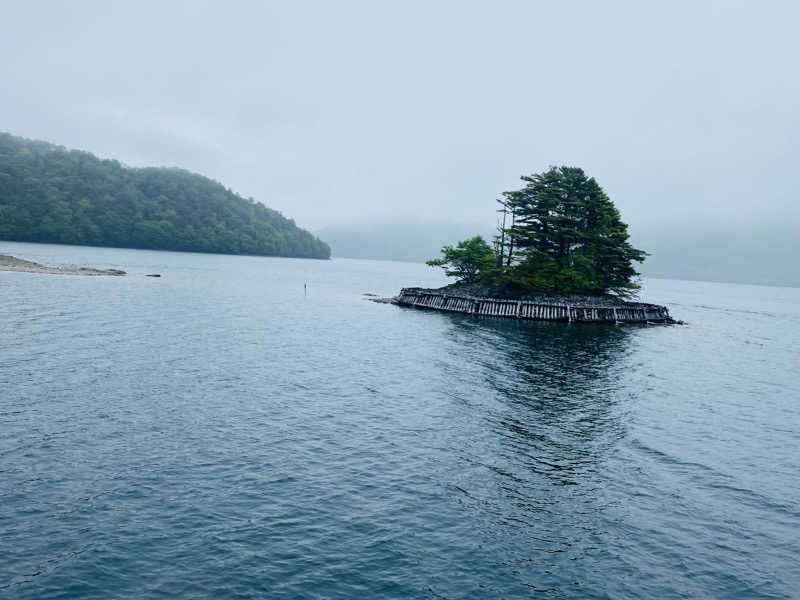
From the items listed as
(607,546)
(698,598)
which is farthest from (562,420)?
(698,598)

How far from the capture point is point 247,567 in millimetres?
15508

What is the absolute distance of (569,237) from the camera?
94.0 meters

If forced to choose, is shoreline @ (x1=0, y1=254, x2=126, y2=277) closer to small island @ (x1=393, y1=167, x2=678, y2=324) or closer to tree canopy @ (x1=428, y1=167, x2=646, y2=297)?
small island @ (x1=393, y1=167, x2=678, y2=324)

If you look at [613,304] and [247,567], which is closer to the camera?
[247,567]

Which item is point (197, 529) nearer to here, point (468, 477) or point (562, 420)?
point (468, 477)

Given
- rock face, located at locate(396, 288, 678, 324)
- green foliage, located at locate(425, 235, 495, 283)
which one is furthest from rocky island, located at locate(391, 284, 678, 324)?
green foliage, located at locate(425, 235, 495, 283)

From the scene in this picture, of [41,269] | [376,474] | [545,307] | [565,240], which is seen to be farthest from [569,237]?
[41,269]

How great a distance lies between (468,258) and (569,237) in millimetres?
20019

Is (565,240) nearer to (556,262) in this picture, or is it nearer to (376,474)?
(556,262)

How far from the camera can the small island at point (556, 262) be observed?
89.2m

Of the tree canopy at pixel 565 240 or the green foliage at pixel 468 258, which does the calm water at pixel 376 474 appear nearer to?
the tree canopy at pixel 565 240

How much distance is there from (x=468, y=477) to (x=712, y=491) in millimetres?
12004

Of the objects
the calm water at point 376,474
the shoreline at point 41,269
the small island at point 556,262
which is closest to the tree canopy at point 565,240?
the small island at point 556,262

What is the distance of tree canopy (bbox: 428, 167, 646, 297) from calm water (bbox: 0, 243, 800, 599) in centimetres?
4201
